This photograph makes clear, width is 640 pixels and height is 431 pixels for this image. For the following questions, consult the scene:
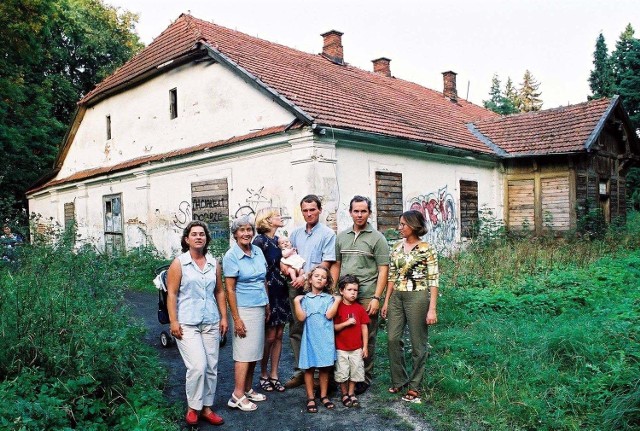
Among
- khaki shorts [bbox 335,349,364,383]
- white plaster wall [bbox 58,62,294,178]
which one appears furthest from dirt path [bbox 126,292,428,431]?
white plaster wall [bbox 58,62,294,178]

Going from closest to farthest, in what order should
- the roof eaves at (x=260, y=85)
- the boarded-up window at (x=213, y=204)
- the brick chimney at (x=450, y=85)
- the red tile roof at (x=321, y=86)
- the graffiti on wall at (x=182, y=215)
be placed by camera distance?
the roof eaves at (x=260, y=85)
the red tile roof at (x=321, y=86)
the boarded-up window at (x=213, y=204)
the graffiti on wall at (x=182, y=215)
the brick chimney at (x=450, y=85)

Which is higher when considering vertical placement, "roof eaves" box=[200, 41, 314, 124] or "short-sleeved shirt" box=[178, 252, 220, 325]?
"roof eaves" box=[200, 41, 314, 124]

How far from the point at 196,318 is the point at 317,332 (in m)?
1.09

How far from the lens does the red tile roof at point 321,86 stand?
416 inches

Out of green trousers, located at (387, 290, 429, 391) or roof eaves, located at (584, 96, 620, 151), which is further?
roof eaves, located at (584, 96, 620, 151)

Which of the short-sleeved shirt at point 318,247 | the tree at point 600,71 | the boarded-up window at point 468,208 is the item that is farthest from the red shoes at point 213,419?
the tree at point 600,71

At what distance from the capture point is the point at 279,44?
609 inches

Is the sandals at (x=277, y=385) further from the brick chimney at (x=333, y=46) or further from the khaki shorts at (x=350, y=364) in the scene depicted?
the brick chimney at (x=333, y=46)

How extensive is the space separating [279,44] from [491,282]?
415 inches

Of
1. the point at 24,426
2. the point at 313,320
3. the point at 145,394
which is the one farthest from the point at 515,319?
the point at 24,426

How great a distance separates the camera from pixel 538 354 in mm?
4859

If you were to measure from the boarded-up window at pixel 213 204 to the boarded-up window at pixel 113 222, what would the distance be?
382 centimetres

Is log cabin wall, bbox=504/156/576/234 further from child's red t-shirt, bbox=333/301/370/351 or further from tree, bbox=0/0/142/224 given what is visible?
tree, bbox=0/0/142/224

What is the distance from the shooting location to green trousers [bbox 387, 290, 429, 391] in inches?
172
